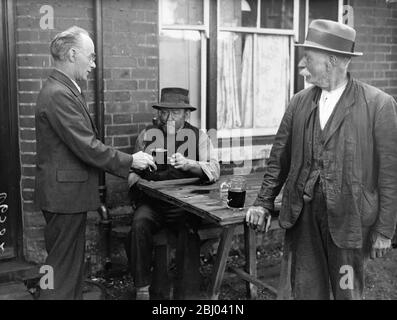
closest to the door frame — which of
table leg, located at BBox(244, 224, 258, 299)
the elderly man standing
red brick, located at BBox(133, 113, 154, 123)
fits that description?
red brick, located at BBox(133, 113, 154, 123)

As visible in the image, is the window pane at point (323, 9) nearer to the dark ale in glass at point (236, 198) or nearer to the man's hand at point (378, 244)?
the dark ale in glass at point (236, 198)

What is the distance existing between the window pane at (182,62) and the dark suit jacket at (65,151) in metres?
1.70

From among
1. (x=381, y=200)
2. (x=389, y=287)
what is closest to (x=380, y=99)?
(x=381, y=200)

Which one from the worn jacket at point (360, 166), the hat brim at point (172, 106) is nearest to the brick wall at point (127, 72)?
the hat brim at point (172, 106)

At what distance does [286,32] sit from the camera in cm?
588

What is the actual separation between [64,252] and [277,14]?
11.5 feet

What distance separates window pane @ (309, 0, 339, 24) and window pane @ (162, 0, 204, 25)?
1.37 metres

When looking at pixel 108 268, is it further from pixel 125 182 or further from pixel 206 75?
pixel 206 75

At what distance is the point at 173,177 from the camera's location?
15.5ft

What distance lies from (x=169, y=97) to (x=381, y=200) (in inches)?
90.0

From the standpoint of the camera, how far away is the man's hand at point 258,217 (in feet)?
11.3

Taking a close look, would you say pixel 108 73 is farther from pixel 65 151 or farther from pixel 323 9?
pixel 323 9

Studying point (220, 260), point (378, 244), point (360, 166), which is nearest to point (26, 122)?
point (220, 260)

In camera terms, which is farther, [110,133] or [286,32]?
[286,32]
